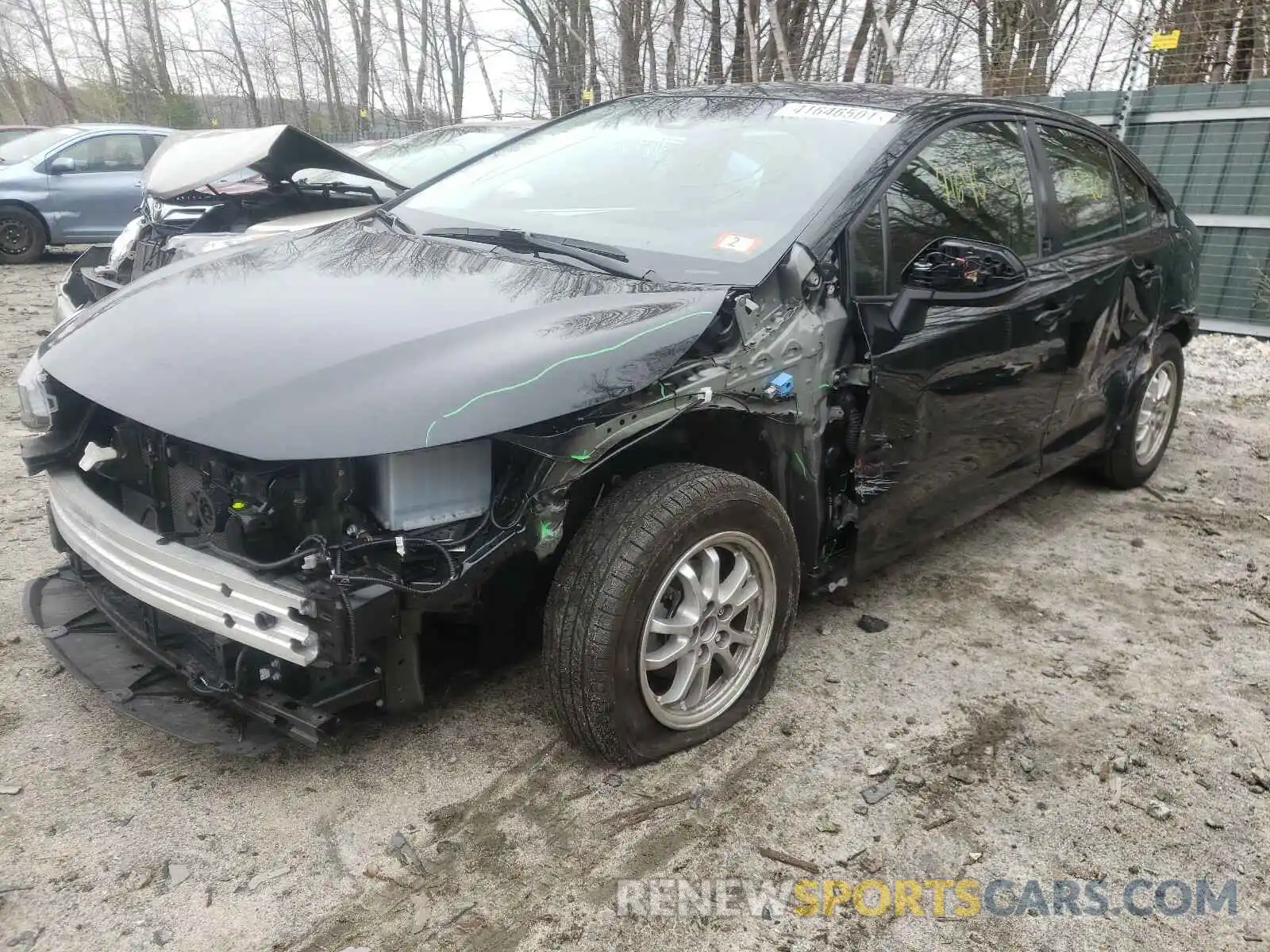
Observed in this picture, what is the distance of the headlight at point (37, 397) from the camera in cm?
258

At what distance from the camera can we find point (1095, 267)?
364cm

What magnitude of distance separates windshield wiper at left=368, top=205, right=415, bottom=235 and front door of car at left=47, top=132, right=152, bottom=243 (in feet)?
29.6

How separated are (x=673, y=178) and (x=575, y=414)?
4.00 feet

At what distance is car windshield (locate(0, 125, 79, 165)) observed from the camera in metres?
10.7

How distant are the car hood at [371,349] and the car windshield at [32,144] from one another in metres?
10.1

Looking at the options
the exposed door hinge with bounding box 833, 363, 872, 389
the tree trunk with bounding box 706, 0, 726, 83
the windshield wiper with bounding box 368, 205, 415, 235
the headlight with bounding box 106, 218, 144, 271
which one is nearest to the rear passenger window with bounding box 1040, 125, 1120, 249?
the exposed door hinge with bounding box 833, 363, 872, 389

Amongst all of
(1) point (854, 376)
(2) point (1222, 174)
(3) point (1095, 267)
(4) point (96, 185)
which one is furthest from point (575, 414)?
(4) point (96, 185)

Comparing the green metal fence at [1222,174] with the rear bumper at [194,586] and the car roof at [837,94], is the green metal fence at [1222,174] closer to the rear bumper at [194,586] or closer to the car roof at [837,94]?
the car roof at [837,94]

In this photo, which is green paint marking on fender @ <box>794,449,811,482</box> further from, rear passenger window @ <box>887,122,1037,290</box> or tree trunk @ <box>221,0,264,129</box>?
tree trunk @ <box>221,0,264,129</box>

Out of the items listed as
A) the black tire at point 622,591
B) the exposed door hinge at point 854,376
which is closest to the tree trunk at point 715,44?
the exposed door hinge at point 854,376

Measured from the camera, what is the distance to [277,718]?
6.93 ft

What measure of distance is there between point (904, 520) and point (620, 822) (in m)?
1.38

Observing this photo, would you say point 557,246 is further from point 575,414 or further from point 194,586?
point 194,586

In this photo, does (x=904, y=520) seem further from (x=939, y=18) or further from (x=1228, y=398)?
(x=939, y=18)
